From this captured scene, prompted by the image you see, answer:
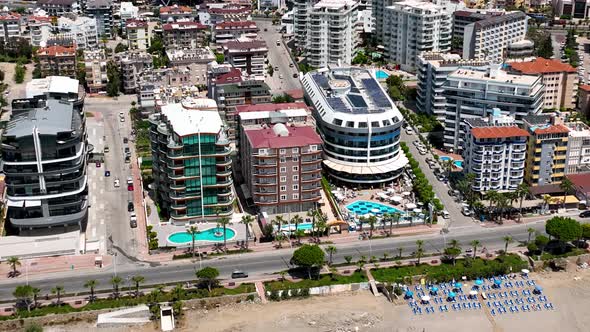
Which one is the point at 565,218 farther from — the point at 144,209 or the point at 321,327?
the point at 144,209

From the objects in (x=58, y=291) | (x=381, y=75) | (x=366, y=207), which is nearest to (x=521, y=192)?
(x=366, y=207)

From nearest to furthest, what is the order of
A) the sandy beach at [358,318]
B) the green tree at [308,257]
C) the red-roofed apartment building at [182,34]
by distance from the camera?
the sandy beach at [358,318] → the green tree at [308,257] → the red-roofed apartment building at [182,34]

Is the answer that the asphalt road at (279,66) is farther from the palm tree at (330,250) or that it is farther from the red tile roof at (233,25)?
the palm tree at (330,250)

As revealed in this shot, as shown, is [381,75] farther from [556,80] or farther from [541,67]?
[556,80]

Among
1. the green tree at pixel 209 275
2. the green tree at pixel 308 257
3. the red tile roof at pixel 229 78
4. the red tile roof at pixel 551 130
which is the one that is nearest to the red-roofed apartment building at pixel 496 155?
the red tile roof at pixel 551 130

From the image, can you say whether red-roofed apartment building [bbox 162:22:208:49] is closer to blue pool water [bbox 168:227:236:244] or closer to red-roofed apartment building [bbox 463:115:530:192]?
blue pool water [bbox 168:227:236:244]
